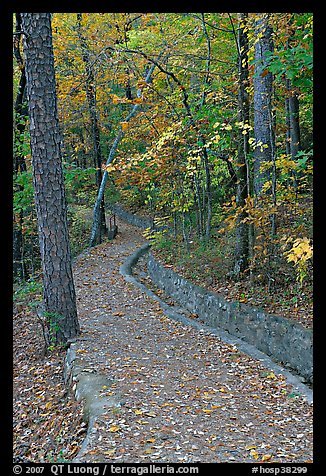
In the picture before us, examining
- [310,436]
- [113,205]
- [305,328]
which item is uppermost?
[113,205]

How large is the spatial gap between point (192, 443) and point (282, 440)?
3.01 ft

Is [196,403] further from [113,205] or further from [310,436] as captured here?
[113,205]

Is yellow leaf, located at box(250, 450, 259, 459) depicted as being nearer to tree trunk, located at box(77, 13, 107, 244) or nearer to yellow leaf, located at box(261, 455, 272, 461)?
yellow leaf, located at box(261, 455, 272, 461)

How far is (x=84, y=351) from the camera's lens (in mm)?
6758

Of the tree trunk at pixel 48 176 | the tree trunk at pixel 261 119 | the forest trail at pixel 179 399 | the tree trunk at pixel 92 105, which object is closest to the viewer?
the forest trail at pixel 179 399

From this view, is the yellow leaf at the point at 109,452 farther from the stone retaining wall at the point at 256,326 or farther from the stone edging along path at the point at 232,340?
the stone retaining wall at the point at 256,326

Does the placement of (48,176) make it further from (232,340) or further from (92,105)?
(92,105)

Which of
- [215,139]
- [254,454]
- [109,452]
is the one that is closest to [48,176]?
[215,139]

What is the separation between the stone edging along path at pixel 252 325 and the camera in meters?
6.01

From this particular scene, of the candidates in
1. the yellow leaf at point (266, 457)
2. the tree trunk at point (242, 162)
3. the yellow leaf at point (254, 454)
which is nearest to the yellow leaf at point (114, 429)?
the yellow leaf at point (254, 454)

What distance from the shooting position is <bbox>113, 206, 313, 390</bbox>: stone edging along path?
601cm

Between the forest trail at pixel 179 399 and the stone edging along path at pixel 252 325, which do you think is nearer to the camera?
the forest trail at pixel 179 399

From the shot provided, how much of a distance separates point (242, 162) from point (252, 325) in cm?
313
